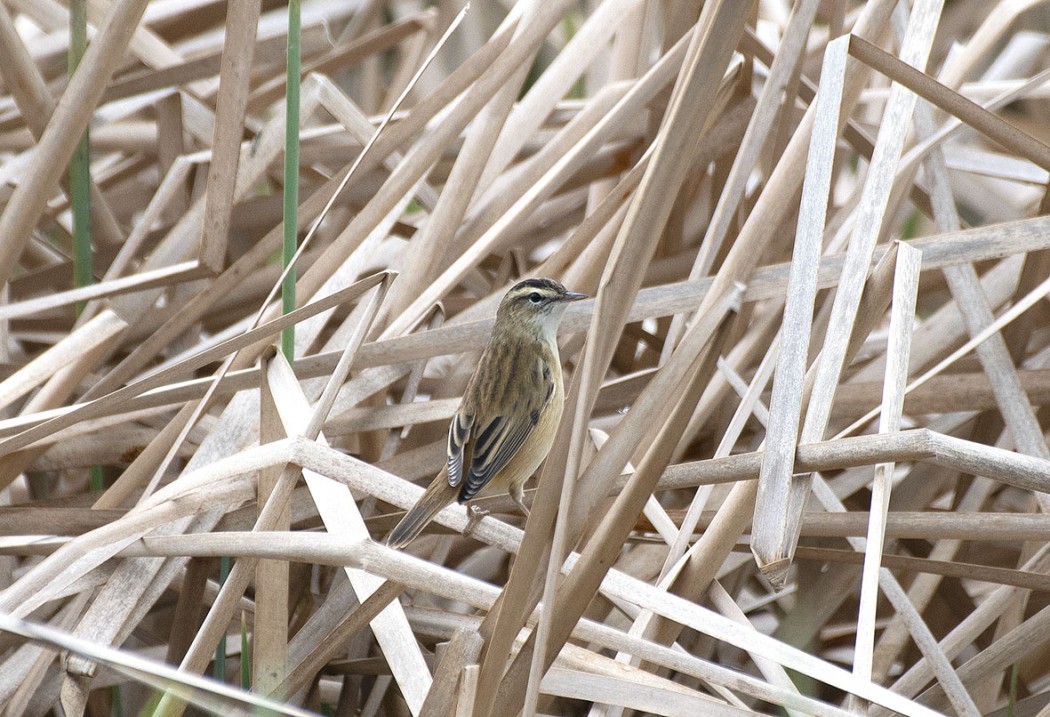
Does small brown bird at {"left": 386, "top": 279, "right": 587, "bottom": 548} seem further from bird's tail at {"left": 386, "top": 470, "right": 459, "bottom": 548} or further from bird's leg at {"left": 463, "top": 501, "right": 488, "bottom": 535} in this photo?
bird's tail at {"left": 386, "top": 470, "right": 459, "bottom": 548}

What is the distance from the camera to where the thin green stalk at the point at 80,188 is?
2.71 m

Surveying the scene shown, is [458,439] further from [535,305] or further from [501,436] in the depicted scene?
[535,305]

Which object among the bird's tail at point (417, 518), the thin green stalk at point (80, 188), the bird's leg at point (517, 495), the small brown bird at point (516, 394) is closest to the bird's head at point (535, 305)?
the small brown bird at point (516, 394)

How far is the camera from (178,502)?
236 cm

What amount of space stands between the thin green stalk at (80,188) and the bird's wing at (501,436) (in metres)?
1.13

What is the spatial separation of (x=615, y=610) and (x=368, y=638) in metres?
0.66

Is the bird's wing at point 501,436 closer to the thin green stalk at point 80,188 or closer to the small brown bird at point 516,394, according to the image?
the small brown bird at point 516,394

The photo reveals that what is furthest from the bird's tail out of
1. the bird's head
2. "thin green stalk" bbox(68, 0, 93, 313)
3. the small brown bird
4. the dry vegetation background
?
"thin green stalk" bbox(68, 0, 93, 313)

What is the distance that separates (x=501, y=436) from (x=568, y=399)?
1282 mm

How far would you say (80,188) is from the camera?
Answer: 274 centimetres

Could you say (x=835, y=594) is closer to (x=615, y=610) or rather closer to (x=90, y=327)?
(x=615, y=610)

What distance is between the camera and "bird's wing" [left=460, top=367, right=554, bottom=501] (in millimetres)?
2666

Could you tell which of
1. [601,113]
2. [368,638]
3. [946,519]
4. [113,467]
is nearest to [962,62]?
[601,113]

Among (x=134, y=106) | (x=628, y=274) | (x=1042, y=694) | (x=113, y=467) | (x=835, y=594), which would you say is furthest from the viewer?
(x=134, y=106)
